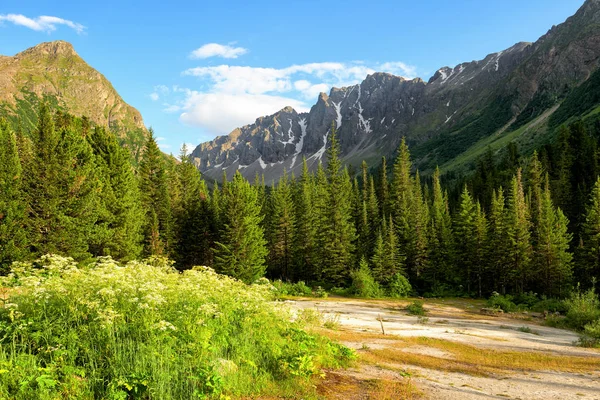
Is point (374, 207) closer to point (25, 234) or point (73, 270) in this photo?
point (25, 234)

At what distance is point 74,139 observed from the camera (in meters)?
30.5

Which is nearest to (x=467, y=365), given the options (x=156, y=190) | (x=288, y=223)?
(x=156, y=190)

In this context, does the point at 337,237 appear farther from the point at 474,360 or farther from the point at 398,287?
the point at 474,360

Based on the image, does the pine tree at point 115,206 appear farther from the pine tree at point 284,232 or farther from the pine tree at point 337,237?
the pine tree at point 337,237

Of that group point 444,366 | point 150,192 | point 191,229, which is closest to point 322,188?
point 191,229

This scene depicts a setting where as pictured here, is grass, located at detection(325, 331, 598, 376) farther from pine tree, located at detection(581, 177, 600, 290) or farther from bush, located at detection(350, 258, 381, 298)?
pine tree, located at detection(581, 177, 600, 290)

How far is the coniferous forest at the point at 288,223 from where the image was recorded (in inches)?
1116

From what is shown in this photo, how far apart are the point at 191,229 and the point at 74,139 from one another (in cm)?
2324

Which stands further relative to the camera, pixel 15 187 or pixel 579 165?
pixel 579 165

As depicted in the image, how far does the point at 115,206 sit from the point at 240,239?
14.7 m

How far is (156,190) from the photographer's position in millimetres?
48625

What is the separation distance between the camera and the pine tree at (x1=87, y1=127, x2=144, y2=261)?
33.7m

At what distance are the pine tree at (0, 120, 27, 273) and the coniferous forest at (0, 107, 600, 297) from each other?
0.27ft

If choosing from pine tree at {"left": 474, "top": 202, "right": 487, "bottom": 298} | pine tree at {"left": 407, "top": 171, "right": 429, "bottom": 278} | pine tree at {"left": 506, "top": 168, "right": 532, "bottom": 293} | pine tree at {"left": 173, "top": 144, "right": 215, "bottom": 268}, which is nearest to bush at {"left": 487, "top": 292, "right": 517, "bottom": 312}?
pine tree at {"left": 506, "top": 168, "right": 532, "bottom": 293}
